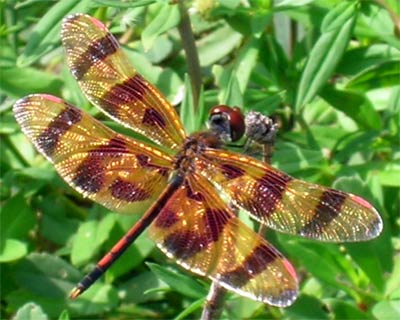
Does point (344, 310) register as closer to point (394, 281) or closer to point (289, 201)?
point (394, 281)

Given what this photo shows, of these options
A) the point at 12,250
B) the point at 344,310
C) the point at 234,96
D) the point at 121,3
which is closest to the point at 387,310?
the point at 344,310

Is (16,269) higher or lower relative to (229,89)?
lower

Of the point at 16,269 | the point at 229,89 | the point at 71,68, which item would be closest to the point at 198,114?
the point at 229,89

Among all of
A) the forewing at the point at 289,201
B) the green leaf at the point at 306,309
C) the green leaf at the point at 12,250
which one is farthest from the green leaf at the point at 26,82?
the green leaf at the point at 306,309

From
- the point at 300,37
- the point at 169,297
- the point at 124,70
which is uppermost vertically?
the point at 124,70

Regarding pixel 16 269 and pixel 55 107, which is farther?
pixel 16 269

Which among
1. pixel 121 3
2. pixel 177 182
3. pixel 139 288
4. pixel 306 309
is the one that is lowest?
pixel 139 288

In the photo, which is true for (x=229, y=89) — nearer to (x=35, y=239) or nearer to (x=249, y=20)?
(x=249, y=20)
